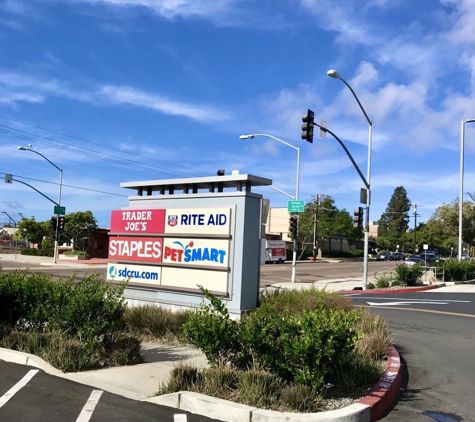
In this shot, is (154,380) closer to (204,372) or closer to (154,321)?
(204,372)

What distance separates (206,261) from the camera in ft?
32.0

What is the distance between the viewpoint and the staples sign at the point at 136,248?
10797 millimetres

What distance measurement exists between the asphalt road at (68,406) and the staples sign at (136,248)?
15.3 feet

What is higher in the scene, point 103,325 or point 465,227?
point 465,227

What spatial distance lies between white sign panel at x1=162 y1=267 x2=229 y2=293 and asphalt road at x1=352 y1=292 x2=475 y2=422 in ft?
11.7

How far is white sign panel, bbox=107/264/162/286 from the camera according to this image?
35.3 feet

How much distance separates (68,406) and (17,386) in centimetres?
108

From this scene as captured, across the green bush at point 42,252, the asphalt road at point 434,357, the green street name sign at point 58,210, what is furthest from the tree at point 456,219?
the green bush at point 42,252

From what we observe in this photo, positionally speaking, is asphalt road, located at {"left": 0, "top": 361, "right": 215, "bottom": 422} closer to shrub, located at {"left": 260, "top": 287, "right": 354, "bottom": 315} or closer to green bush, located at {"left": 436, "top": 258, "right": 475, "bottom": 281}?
shrub, located at {"left": 260, "top": 287, "right": 354, "bottom": 315}

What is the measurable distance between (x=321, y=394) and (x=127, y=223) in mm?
6966

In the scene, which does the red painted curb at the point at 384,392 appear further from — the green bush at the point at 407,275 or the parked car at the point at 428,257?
the parked car at the point at 428,257

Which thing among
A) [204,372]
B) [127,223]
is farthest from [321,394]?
[127,223]

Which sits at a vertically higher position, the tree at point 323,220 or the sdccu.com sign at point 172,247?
the tree at point 323,220

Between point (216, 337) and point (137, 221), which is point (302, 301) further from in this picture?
point (137, 221)
